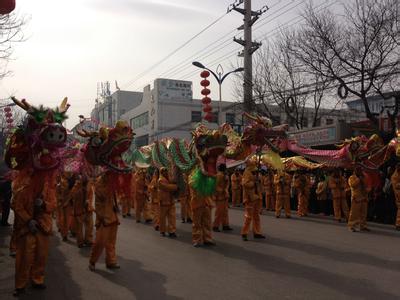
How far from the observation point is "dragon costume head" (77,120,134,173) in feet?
23.7

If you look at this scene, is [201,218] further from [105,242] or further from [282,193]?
[282,193]

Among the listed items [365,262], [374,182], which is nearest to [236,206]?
[374,182]

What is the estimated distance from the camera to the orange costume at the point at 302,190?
15219mm

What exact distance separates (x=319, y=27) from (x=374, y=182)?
8717mm

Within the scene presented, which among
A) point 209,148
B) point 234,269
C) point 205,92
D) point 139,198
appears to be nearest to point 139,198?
point 139,198

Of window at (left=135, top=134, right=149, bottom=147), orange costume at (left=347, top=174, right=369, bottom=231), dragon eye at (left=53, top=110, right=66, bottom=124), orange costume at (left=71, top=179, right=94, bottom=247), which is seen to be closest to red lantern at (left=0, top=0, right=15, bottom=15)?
dragon eye at (left=53, top=110, right=66, bottom=124)

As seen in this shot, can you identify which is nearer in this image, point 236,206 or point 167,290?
point 167,290

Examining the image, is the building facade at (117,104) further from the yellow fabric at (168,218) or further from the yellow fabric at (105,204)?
the yellow fabric at (105,204)

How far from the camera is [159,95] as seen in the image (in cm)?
4775

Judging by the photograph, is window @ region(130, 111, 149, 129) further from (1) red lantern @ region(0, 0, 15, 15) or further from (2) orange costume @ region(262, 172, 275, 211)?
(1) red lantern @ region(0, 0, 15, 15)

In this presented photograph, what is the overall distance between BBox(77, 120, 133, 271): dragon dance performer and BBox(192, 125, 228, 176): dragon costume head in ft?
7.39

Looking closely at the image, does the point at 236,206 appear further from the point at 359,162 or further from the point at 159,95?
the point at 159,95

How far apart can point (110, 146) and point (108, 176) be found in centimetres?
48

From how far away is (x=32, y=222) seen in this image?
238 inches
